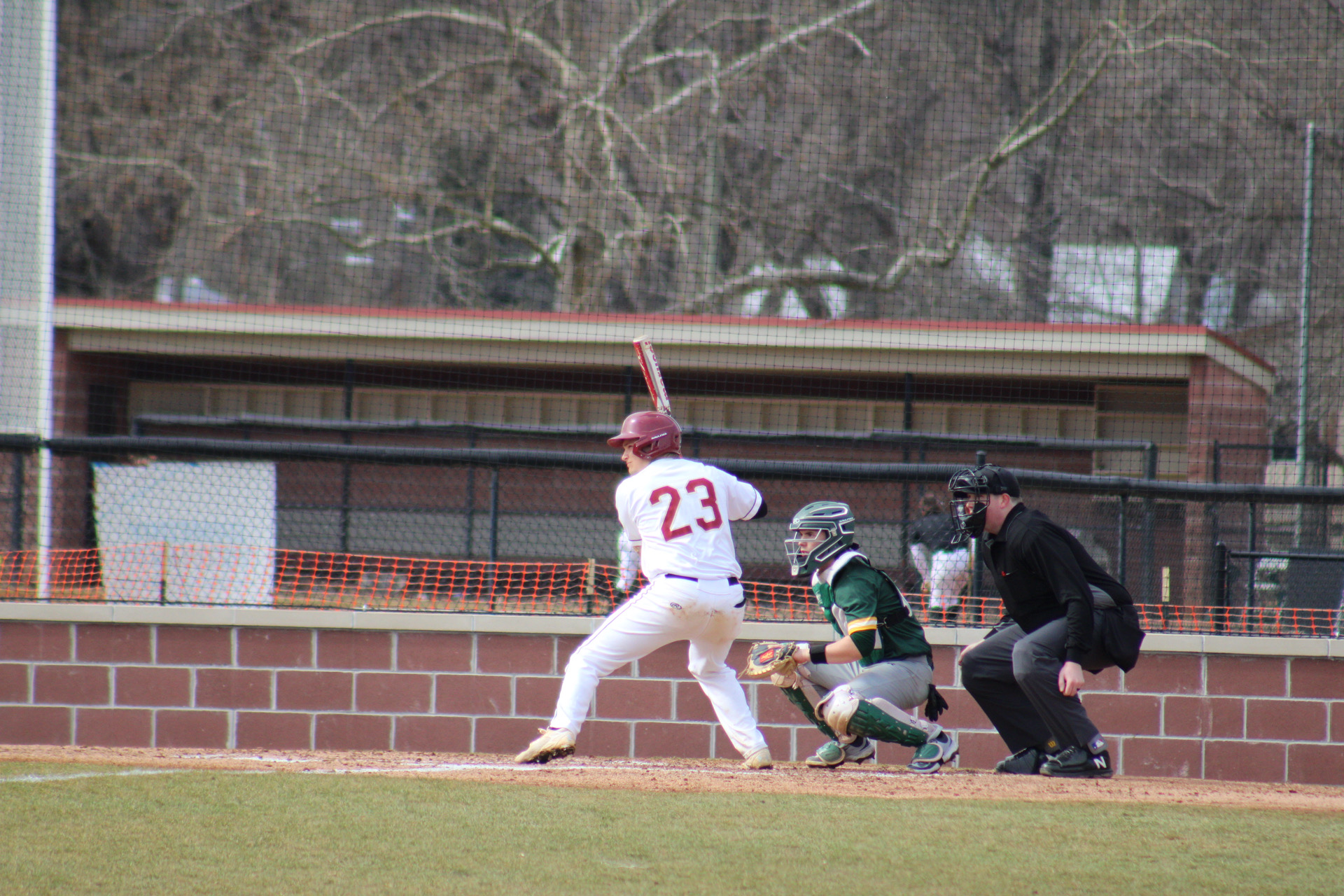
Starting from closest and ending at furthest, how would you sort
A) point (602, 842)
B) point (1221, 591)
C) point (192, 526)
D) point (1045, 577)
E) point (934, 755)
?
point (602, 842) → point (1045, 577) → point (934, 755) → point (1221, 591) → point (192, 526)

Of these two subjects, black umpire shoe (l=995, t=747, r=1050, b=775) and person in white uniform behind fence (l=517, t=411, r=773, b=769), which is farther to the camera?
black umpire shoe (l=995, t=747, r=1050, b=775)

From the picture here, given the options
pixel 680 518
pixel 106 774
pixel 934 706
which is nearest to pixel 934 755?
pixel 934 706

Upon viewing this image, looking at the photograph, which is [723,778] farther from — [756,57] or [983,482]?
[756,57]

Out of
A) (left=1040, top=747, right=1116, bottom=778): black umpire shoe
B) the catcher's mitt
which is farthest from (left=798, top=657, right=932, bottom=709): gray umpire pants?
(left=1040, top=747, right=1116, bottom=778): black umpire shoe

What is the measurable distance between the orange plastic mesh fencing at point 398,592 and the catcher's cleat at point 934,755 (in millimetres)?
1259

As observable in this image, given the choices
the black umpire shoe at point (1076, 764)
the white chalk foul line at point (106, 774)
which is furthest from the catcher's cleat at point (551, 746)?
the black umpire shoe at point (1076, 764)

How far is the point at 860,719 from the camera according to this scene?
501 centimetres

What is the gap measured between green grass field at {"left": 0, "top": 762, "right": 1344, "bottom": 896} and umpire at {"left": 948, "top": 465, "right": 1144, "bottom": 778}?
615 millimetres

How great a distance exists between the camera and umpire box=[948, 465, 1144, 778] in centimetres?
495

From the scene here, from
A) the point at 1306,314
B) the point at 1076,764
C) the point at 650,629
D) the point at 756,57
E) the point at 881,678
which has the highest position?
the point at 756,57

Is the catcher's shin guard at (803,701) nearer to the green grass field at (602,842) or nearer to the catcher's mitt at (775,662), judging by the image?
the catcher's mitt at (775,662)

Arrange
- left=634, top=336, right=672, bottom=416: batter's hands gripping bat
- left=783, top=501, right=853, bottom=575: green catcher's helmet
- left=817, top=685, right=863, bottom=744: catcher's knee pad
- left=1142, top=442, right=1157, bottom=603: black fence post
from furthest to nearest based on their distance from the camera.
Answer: left=1142, top=442, right=1157, bottom=603: black fence post, left=634, top=336, right=672, bottom=416: batter's hands gripping bat, left=783, top=501, right=853, bottom=575: green catcher's helmet, left=817, top=685, right=863, bottom=744: catcher's knee pad

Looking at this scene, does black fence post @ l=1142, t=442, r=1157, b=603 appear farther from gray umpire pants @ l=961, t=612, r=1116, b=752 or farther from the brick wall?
gray umpire pants @ l=961, t=612, r=1116, b=752

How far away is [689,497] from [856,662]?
3.48ft
